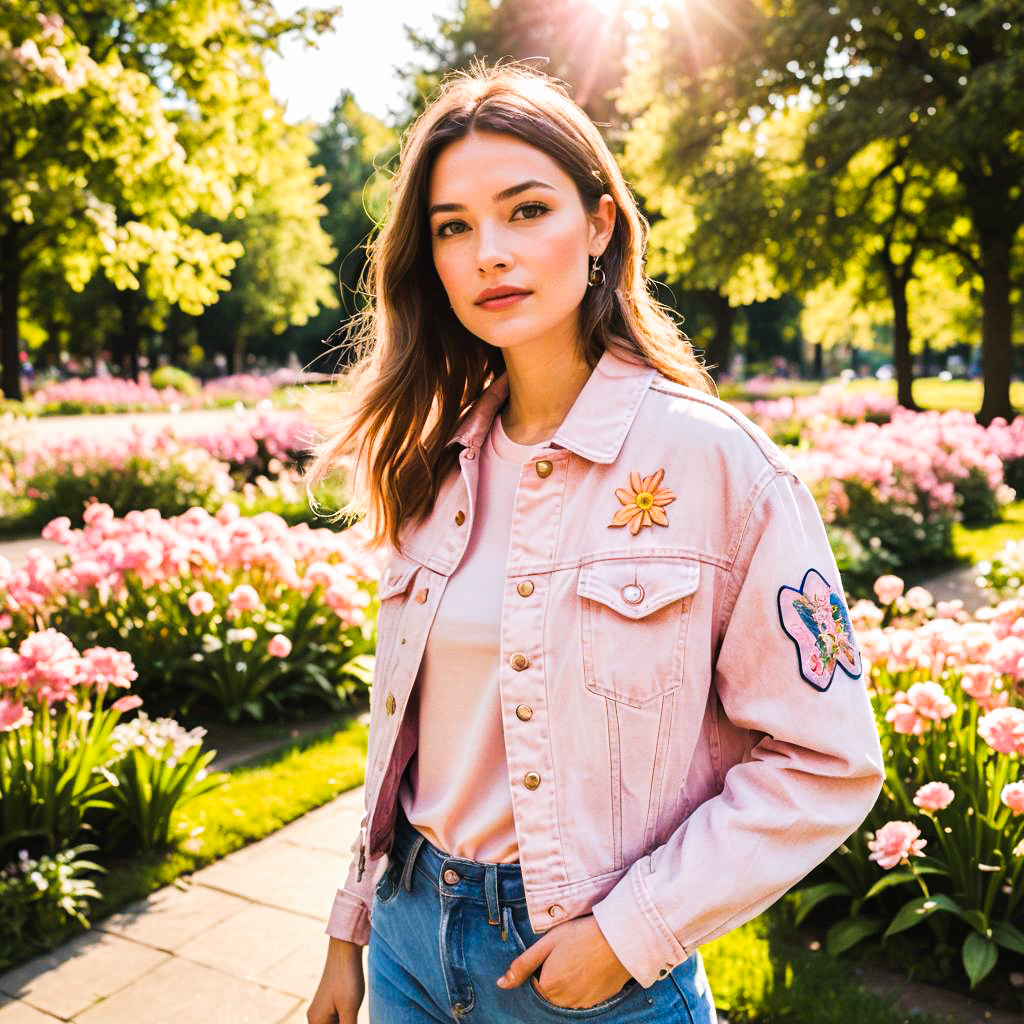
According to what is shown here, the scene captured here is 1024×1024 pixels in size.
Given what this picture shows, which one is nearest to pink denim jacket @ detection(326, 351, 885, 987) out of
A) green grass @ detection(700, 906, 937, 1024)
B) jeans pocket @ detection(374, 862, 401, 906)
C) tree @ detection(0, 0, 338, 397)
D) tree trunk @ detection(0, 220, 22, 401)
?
jeans pocket @ detection(374, 862, 401, 906)

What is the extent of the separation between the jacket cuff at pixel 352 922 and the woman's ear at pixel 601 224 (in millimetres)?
1243

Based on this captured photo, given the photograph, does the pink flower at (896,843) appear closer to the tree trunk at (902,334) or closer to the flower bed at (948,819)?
the flower bed at (948,819)

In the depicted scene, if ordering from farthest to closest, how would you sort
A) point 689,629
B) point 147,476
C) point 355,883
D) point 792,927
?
point 147,476 < point 792,927 < point 355,883 < point 689,629

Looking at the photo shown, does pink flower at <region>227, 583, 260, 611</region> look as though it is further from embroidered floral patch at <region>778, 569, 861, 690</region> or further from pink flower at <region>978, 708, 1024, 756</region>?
embroidered floral patch at <region>778, 569, 861, 690</region>

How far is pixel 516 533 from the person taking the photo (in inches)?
62.6

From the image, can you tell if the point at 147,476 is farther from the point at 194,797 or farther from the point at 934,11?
the point at 934,11

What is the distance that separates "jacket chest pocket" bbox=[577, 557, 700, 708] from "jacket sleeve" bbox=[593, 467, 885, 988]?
0.07 metres

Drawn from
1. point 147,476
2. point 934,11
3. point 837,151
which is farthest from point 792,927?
point 934,11

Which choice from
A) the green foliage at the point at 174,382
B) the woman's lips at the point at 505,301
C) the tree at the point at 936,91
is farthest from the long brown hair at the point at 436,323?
the green foliage at the point at 174,382

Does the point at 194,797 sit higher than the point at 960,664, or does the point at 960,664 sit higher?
the point at 960,664

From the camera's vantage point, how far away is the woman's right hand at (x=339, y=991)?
1816mm

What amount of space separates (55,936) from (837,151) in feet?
50.8

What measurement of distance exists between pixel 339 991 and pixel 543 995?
0.54 meters

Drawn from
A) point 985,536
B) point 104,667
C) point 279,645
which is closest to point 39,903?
point 104,667
